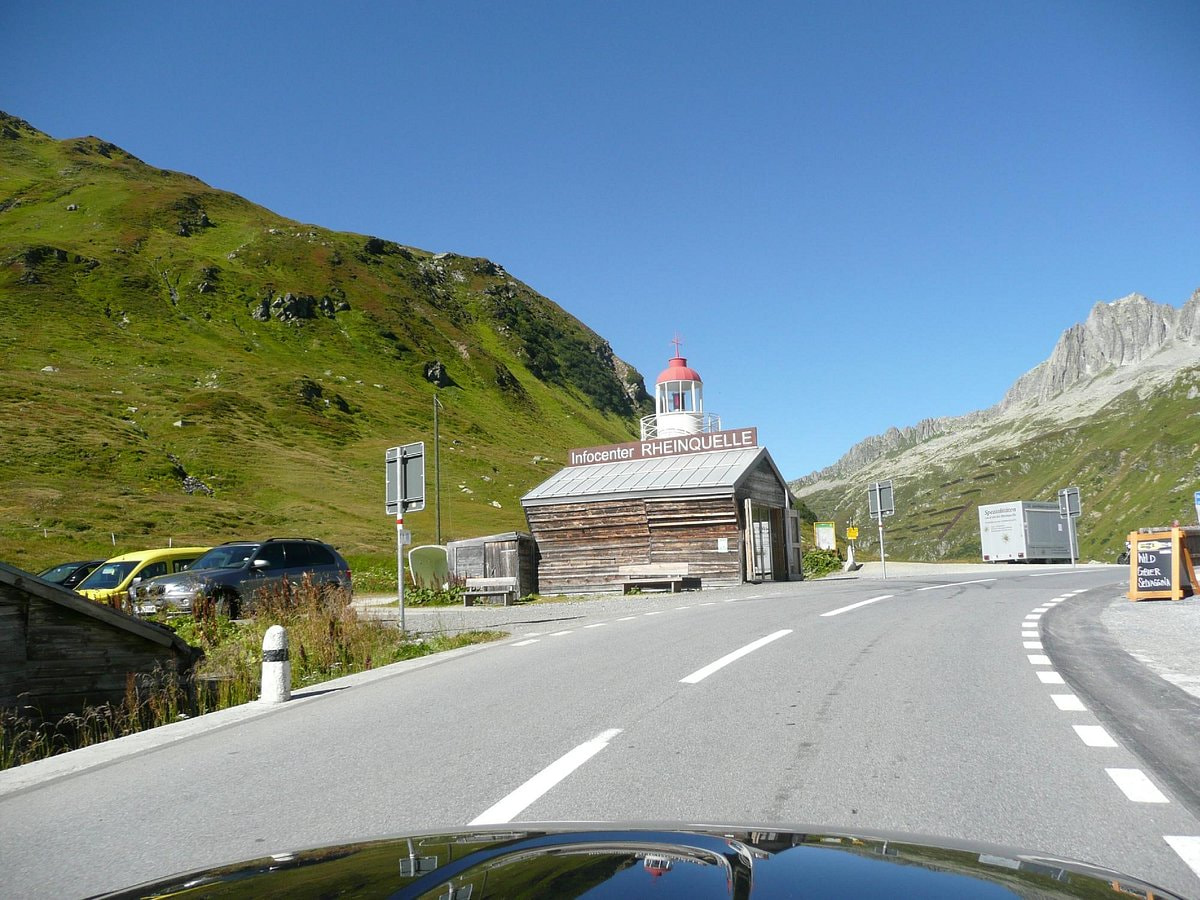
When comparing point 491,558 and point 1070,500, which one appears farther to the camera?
point 1070,500

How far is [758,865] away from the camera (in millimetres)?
2463

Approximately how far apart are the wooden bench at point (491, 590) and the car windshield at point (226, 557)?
9.35m

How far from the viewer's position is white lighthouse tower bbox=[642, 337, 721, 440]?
42969 millimetres

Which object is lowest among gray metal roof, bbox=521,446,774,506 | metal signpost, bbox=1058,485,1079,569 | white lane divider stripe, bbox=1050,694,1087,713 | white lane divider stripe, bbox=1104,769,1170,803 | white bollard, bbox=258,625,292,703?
white lane divider stripe, bbox=1050,694,1087,713

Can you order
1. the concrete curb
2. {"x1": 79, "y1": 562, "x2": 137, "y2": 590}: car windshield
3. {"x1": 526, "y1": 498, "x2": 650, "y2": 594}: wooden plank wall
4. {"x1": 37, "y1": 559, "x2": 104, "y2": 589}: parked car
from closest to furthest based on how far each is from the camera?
the concrete curb
{"x1": 79, "y1": 562, "x2": 137, "y2": 590}: car windshield
{"x1": 37, "y1": 559, "x2": 104, "y2": 589}: parked car
{"x1": 526, "y1": 498, "x2": 650, "y2": 594}: wooden plank wall

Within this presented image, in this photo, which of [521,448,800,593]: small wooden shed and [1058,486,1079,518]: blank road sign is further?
[1058,486,1079,518]: blank road sign

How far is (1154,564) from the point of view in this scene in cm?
1864

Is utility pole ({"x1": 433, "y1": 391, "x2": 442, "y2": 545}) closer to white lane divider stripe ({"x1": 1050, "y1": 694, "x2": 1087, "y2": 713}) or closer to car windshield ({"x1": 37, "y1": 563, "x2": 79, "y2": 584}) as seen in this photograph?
car windshield ({"x1": 37, "y1": 563, "x2": 79, "y2": 584})

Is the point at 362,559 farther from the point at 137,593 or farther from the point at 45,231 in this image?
the point at 45,231

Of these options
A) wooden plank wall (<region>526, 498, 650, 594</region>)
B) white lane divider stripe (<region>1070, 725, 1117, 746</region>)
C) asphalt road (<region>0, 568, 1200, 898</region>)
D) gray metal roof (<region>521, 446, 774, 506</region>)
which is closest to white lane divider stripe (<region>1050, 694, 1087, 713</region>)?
asphalt road (<region>0, 568, 1200, 898</region>)

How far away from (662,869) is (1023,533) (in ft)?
167

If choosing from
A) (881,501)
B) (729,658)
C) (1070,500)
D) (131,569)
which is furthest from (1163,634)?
(1070,500)

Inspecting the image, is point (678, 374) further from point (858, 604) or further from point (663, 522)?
point (858, 604)

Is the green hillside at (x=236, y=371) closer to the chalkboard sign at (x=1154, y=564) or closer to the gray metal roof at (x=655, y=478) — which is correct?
the gray metal roof at (x=655, y=478)
